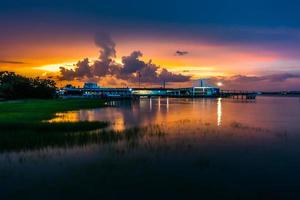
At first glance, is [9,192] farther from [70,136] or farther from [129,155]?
[70,136]

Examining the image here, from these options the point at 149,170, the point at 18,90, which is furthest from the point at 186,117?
the point at 18,90

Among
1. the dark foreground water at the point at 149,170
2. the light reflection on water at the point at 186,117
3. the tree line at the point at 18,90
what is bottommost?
the light reflection on water at the point at 186,117

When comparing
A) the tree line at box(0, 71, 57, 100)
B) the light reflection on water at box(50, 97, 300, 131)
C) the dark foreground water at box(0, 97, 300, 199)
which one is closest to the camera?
the dark foreground water at box(0, 97, 300, 199)

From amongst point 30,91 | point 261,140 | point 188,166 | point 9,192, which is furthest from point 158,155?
point 30,91

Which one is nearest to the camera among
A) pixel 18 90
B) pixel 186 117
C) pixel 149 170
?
pixel 149 170

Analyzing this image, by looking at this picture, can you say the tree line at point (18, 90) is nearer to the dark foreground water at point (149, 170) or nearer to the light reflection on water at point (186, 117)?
the light reflection on water at point (186, 117)

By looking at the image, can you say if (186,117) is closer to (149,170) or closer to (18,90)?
(149,170)

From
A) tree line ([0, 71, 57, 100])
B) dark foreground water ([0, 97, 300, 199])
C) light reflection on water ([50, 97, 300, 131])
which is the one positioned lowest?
light reflection on water ([50, 97, 300, 131])

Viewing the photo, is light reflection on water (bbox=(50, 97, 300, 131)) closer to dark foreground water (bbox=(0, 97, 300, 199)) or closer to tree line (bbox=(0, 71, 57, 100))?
dark foreground water (bbox=(0, 97, 300, 199))

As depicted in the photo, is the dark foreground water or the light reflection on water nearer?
the dark foreground water

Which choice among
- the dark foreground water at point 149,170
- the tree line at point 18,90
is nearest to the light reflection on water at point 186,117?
the dark foreground water at point 149,170

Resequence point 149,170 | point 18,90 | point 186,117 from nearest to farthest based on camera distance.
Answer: point 149,170 → point 186,117 → point 18,90

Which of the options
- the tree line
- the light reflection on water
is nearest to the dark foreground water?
the light reflection on water

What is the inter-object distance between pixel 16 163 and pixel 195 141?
58.2 feet
